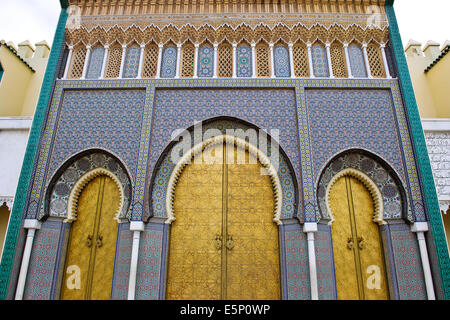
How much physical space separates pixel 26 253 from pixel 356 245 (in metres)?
4.86

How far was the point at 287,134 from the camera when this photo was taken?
198 inches

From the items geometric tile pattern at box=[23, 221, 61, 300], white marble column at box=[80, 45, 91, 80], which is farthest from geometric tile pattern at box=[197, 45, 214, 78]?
geometric tile pattern at box=[23, 221, 61, 300]

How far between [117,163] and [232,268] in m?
2.44

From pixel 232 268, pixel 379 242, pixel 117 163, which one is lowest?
pixel 232 268

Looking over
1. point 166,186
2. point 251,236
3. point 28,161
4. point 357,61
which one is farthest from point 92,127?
point 357,61

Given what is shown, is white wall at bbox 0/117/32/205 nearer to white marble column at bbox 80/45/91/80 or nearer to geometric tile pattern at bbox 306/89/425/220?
white marble column at bbox 80/45/91/80

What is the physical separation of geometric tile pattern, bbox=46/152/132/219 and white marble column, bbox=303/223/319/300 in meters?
2.71
